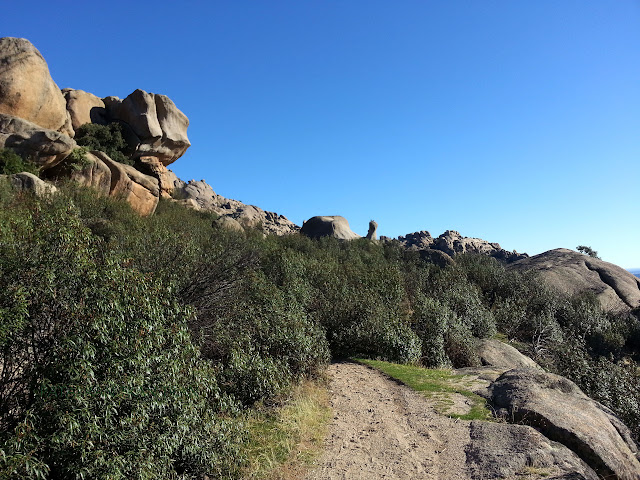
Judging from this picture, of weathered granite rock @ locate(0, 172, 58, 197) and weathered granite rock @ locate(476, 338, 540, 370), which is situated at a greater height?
weathered granite rock @ locate(0, 172, 58, 197)

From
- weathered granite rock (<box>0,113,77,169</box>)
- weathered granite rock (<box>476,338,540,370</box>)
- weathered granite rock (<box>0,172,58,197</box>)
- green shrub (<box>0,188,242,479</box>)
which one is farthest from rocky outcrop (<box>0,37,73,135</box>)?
weathered granite rock (<box>476,338,540,370</box>)

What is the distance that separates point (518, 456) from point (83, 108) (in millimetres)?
47920

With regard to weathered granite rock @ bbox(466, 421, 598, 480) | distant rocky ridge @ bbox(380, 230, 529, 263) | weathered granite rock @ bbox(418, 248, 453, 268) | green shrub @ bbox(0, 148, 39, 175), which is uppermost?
distant rocky ridge @ bbox(380, 230, 529, 263)

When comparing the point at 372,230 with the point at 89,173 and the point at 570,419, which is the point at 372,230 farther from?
the point at 570,419

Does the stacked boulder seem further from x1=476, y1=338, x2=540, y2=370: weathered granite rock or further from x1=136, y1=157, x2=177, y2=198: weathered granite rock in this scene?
x1=476, y1=338, x2=540, y2=370: weathered granite rock

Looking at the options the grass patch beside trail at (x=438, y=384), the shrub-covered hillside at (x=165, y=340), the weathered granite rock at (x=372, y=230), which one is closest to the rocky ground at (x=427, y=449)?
the grass patch beside trail at (x=438, y=384)

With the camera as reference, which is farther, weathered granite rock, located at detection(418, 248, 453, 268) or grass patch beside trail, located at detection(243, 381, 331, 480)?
weathered granite rock, located at detection(418, 248, 453, 268)

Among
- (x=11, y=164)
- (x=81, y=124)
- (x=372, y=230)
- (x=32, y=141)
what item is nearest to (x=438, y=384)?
(x=11, y=164)

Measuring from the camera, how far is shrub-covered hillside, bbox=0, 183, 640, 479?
6660 millimetres

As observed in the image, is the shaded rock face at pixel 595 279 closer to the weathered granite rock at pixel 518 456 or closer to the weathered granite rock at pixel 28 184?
the weathered granite rock at pixel 518 456

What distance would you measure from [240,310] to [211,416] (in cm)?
766

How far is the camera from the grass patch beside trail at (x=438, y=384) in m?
13.5

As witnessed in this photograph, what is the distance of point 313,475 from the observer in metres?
9.88

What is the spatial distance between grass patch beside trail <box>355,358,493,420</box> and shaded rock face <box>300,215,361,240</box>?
125 ft
